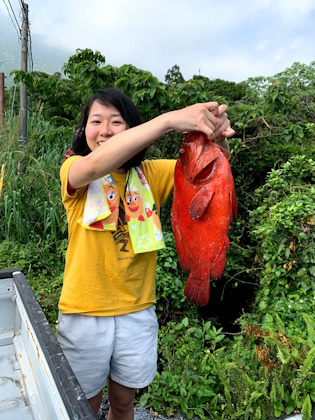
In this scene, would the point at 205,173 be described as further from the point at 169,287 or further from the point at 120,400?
the point at 169,287

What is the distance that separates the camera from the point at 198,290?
4.29 feet

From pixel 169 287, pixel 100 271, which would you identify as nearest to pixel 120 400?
pixel 100 271

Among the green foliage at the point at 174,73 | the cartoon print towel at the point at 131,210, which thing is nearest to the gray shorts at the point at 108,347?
the cartoon print towel at the point at 131,210

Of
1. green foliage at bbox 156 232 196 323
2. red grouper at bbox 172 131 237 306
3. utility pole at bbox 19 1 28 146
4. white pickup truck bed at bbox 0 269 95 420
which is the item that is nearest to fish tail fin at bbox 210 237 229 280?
red grouper at bbox 172 131 237 306

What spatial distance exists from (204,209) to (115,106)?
66cm

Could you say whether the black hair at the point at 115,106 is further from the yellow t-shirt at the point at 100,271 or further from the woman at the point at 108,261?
the yellow t-shirt at the point at 100,271

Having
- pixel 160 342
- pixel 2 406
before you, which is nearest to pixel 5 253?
pixel 160 342

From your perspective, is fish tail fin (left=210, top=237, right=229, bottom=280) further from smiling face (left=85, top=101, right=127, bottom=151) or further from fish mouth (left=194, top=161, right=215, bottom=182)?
smiling face (left=85, top=101, right=127, bottom=151)

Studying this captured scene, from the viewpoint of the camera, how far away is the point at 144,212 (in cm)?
161

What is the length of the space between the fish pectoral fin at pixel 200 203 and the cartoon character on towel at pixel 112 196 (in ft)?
1.43

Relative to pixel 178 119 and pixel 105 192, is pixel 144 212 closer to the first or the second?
pixel 105 192

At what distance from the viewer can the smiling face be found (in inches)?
58.9

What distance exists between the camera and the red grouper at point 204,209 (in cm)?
126

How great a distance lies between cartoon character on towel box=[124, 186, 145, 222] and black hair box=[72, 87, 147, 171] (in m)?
0.15
